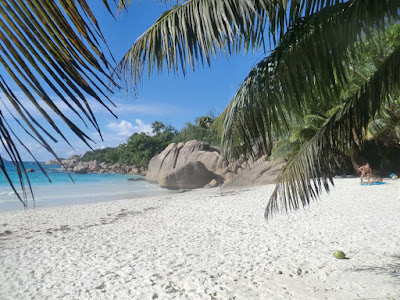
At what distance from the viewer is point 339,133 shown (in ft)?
10.5

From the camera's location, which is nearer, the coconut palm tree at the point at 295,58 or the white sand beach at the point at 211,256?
the coconut palm tree at the point at 295,58

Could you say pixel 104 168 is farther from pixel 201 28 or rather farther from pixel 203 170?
pixel 201 28

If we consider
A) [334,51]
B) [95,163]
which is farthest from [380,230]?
[95,163]

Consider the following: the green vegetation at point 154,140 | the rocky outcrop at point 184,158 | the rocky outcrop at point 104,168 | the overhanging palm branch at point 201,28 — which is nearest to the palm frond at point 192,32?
the overhanging palm branch at point 201,28

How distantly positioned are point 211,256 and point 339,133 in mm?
3545

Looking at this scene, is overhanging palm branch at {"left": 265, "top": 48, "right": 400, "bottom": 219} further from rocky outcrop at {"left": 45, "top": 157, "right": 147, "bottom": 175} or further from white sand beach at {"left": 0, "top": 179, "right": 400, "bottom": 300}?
rocky outcrop at {"left": 45, "top": 157, "right": 147, "bottom": 175}

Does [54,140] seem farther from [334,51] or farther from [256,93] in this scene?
[334,51]

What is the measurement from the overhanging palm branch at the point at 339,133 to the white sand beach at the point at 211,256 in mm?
1766

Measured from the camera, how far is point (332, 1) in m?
2.90

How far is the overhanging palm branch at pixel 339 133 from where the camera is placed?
9.34 feet

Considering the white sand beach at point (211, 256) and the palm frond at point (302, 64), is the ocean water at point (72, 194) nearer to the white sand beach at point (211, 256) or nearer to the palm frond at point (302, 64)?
the white sand beach at point (211, 256)

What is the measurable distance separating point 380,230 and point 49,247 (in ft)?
23.7

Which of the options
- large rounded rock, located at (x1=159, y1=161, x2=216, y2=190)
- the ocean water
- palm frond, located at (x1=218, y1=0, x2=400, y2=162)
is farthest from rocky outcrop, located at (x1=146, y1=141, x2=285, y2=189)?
palm frond, located at (x1=218, y1=0, x2=400, y2=162)

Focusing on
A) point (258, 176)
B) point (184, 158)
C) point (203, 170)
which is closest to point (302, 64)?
point (258, 176)
